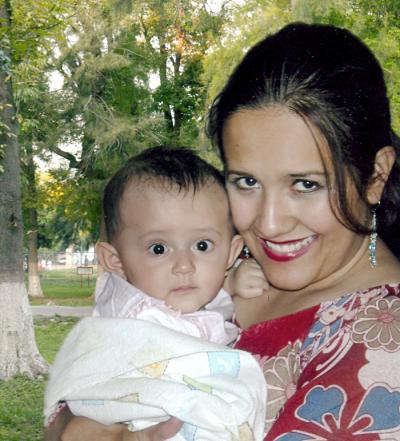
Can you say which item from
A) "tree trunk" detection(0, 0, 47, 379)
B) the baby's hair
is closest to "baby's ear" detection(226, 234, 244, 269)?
the baby's hair

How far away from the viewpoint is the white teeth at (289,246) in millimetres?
1636

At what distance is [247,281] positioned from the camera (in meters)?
1.94

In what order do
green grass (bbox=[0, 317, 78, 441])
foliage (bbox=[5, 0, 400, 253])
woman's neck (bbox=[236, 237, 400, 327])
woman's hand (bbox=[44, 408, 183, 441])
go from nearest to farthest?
woman's hand (bbox=[44, 408, 183, 441]) < woman's neck (bbox=[236, 237, 400, 327]) < green grass (bbox=[0, 317, 78, 441]) < foliage (bbox=[5, 0, 400, 253])

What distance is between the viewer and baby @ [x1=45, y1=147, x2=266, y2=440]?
4.79 ft

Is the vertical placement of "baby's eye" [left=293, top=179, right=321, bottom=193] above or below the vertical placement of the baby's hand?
above

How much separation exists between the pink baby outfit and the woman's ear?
1.43ft

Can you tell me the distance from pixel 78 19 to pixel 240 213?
1516cm

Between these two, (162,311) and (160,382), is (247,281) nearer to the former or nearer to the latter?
(162,311)

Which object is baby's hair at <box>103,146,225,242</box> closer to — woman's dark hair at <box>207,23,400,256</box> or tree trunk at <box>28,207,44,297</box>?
woman's dark hair at <box>207,23,400,256</box>

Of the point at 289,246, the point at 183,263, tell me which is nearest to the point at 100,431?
the point at 183,263

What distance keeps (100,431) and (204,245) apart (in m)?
0.49

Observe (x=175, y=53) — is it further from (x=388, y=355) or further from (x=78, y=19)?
(x=388, y=355)

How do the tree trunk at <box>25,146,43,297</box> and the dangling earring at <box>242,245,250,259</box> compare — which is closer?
the dangling earring at <box>242,245,250,259</box>

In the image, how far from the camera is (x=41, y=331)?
599 inches
